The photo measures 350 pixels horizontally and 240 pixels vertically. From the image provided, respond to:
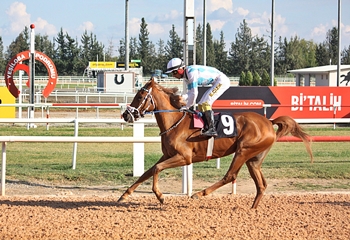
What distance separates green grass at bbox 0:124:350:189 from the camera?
29.5 ft

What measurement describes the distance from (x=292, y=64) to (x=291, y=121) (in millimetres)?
63760

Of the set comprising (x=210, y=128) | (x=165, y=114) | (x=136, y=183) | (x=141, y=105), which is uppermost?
(x=141, y=105)

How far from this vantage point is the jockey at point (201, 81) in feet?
21.6

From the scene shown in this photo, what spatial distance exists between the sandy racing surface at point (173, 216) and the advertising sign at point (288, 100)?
8.77m

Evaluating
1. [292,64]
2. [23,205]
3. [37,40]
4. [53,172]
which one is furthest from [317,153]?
[37,40]

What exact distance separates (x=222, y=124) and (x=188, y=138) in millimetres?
429

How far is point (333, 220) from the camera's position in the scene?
6.09 meters

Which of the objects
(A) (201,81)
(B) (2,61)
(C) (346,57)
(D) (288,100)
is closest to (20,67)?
(D) (288,100)

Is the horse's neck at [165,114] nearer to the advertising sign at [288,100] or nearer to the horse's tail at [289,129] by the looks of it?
the horse's tail at [289,129]

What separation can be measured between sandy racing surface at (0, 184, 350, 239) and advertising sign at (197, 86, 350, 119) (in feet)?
28.8

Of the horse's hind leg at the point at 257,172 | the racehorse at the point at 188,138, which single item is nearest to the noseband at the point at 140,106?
the racehorse at the point at 188,138

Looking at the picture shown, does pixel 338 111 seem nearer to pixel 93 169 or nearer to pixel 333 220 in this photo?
pixel 93 169

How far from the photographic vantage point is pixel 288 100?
57.5 feet

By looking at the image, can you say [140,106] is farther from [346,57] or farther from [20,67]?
[346,57]
